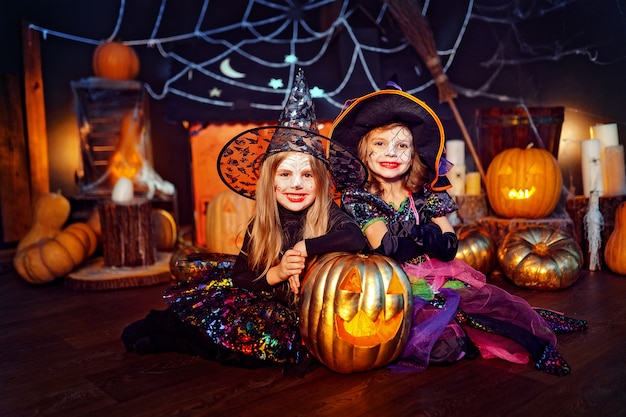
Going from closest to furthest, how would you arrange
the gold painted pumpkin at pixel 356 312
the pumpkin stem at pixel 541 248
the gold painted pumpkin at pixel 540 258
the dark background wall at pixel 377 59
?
1. the gold painted pumpkin at pixel 356 312
2. the gold painted pumpkin at pixel 540 258
3. the pumpkin stem at pixel 541 248
4. the dark background wall at pixel 377 59

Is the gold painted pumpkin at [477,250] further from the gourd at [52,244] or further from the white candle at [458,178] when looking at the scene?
the gourd at [52,244]

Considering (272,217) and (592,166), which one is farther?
(592,166)

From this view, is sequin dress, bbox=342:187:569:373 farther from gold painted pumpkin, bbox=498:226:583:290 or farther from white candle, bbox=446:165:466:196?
white candle, bbox=446:165:466:196

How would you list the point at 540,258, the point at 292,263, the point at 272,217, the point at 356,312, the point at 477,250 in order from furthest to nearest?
the point at 477,250, the point at 540,258, the point at 272,217, the point at 292,263, the point at 356,312

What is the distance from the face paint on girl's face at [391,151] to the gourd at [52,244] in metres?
3.01

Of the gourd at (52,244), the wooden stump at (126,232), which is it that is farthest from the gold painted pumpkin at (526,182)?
the gourd at (52,244)

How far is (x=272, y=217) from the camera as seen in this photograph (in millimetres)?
2600

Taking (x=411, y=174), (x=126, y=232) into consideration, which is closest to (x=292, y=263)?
(x=411, y=174)

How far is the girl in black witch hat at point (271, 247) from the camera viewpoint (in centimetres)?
243

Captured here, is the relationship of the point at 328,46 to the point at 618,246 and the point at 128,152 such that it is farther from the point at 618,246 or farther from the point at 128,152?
the point at 618,246

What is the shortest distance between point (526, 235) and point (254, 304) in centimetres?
238

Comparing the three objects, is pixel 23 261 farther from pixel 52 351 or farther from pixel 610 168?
pixel 610 168

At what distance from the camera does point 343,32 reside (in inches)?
239

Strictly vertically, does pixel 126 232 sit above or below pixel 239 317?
above
